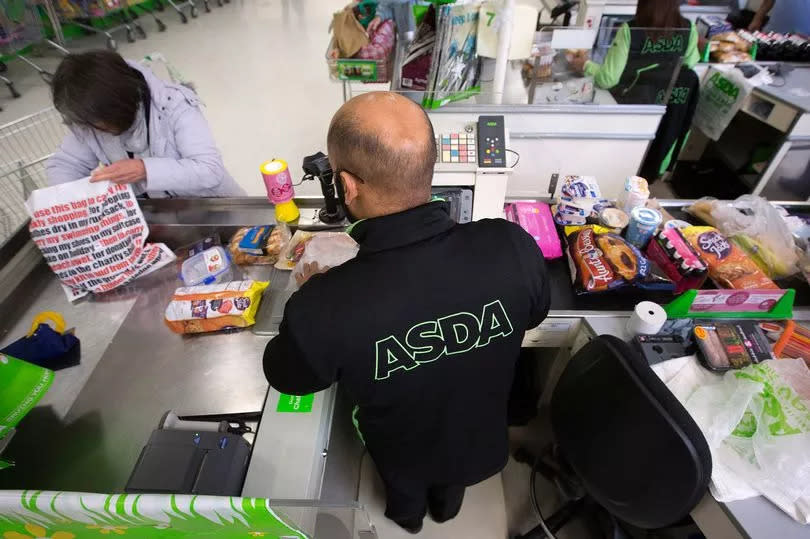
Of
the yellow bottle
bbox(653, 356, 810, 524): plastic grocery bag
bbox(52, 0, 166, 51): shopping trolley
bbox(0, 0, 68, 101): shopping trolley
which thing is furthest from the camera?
bbox(52, 0, 166, 51): shopping trolley

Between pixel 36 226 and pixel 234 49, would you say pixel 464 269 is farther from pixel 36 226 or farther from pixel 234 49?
pixel 234 49

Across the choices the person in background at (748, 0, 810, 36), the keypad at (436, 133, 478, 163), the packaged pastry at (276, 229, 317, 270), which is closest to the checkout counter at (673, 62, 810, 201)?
the person in background at (748, 0, 810, 36)

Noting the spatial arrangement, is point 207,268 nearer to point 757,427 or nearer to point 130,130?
point 130,130

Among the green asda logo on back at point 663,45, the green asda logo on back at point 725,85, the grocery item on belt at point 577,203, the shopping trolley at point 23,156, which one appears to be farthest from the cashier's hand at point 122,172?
the green asda logo on back at point 725,85

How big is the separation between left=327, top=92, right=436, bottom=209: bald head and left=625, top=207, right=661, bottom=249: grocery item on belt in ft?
3.16

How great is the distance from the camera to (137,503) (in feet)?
1.82

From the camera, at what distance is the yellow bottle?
134 cm

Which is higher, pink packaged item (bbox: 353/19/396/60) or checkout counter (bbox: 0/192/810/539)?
pink packaged item (bbox: 353/19/396/60)

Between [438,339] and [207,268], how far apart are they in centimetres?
93

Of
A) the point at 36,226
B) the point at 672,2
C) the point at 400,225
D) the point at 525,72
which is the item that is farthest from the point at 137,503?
the point at 672,2

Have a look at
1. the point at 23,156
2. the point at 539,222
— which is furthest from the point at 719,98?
the point at 23,156

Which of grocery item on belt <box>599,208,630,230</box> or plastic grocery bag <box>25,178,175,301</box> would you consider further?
grocery item on belt <box>599,208,630,230</box>

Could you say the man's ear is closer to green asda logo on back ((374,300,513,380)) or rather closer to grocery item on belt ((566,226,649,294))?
green asda logo on back ((374,300,513,380))

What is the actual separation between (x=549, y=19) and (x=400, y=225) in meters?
4.30
